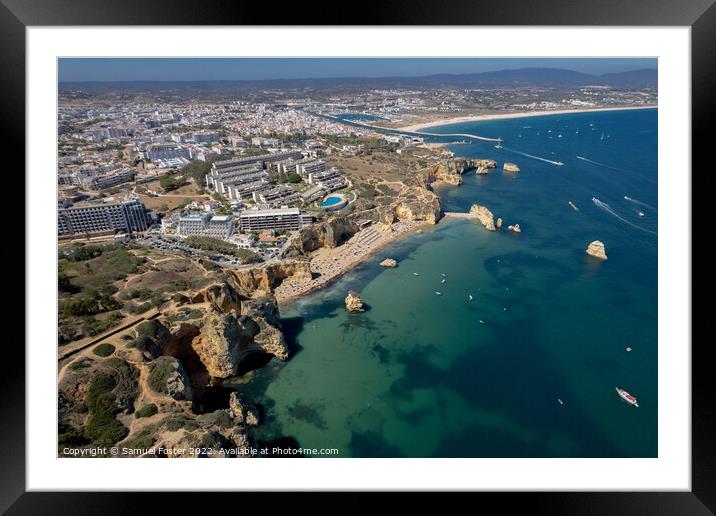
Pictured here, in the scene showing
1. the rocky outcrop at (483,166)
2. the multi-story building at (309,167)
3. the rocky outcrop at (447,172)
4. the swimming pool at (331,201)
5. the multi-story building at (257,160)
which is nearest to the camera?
the swimming pool at (331,201)

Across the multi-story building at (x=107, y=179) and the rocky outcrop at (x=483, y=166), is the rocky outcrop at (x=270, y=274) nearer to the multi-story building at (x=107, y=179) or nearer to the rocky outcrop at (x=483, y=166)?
the multi-story building at (x=107, y=179)

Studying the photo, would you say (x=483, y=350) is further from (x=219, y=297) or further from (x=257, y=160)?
(x=257, y=160)

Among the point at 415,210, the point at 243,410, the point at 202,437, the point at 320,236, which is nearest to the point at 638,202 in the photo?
the point at 415,210

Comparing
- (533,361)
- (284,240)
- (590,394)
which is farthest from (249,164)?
(590,394)

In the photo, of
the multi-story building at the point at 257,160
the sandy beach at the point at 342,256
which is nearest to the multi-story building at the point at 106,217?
the sandy beach at the point at 342,256
